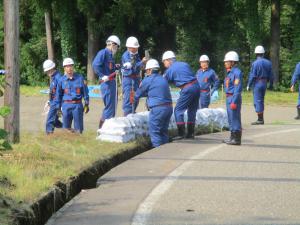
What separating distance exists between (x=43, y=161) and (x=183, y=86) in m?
5.21

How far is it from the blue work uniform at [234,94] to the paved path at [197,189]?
0.44m

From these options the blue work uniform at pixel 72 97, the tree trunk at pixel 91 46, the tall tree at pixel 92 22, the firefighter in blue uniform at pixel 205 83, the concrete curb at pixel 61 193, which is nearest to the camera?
the concrete curb at pixel 61 193

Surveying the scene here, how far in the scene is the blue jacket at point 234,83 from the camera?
1344 cm

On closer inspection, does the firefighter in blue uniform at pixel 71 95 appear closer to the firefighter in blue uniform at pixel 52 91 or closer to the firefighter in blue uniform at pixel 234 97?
the firefighter in blue uniform at pixel 52 91

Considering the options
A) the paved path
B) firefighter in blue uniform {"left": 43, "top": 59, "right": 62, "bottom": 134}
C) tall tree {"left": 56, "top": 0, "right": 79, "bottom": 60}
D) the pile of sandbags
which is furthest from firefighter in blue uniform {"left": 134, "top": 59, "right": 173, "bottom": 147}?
tall tree {"left": 56, "top": 0, "right": 79, "bottom": 60}

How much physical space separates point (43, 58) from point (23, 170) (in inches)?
1282

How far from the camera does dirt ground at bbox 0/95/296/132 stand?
1992cm

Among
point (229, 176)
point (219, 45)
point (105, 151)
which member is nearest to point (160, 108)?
point (105, 151)

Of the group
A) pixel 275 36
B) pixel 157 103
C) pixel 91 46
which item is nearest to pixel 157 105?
pixel 157 103

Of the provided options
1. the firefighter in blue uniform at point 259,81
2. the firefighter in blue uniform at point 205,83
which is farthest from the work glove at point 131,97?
the firefighter in blue uniform at point 259,81

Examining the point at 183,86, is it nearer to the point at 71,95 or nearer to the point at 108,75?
the point at 108,75

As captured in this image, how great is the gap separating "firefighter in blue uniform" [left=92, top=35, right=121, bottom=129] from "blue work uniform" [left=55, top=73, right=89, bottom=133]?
1.40ft

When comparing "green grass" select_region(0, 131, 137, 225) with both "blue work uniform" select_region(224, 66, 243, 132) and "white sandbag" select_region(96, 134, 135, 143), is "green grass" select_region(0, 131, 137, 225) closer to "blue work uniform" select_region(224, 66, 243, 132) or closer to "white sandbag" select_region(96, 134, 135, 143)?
"white sandbag" select_region(96, 134, 135, 143)

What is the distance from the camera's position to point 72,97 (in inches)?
575
